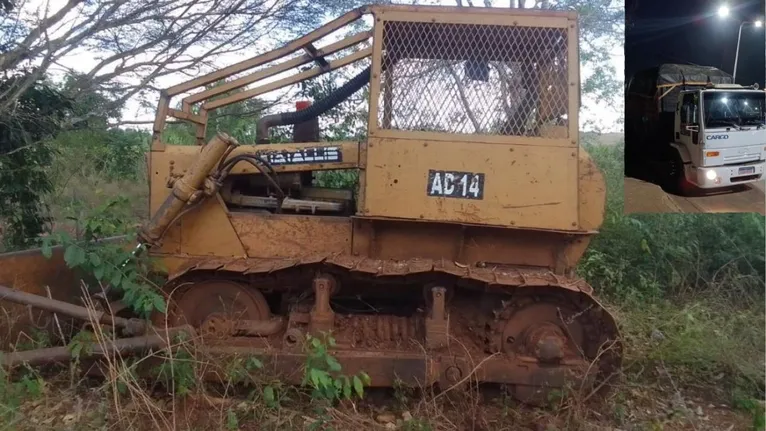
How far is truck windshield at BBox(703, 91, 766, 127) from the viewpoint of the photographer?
13.7 ft

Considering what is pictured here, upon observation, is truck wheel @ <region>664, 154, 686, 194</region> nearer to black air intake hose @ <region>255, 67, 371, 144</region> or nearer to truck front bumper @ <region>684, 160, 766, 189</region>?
truck front bumper @ <region>684, 160, 766, 189</region>

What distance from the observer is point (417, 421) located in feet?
11.4

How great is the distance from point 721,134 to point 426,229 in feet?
7.79

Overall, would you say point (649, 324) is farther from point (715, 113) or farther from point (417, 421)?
point (417, 421)

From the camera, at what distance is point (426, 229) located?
4023 millimetres

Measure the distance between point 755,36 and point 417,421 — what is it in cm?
285

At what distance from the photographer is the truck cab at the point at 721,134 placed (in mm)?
4188

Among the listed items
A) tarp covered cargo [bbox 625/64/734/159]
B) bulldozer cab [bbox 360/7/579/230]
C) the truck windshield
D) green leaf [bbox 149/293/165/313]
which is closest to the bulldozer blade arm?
green leaf [bbox 149/293/165/313]

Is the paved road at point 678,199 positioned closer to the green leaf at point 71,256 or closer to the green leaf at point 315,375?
the green leaf at point 315,375

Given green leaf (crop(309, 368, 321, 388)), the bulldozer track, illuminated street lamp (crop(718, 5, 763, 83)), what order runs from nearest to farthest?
1. green leaf (crop(309, 368, 321, 388))
2. illuminated street lamp (crop(718, 5, 763, 83))
3. the bulldozer track

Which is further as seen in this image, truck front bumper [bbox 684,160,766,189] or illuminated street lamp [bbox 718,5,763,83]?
truck front bumper [bbox 684,160,766,189]

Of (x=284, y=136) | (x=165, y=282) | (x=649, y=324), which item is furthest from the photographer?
(x=284, y=136)

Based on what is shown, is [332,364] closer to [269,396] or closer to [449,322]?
[269,396]

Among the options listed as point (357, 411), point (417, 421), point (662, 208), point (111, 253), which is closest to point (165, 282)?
point (111, 253)
